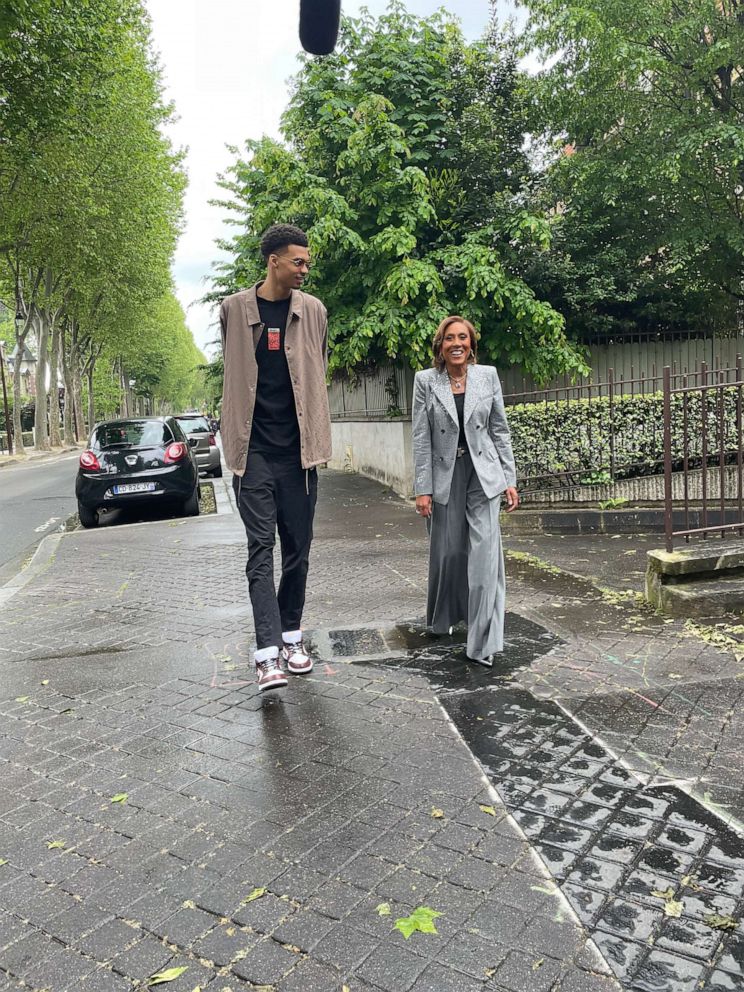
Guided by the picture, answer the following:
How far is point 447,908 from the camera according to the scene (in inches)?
85.8

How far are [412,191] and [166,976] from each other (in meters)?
10.5

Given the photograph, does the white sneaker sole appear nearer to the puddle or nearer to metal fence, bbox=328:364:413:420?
the puddle

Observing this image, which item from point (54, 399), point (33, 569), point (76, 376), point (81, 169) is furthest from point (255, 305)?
point (76, 376)

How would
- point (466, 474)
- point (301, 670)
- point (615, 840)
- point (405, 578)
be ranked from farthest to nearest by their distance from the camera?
point (405, 578), point (466, 474), point (301, 670), point (615, 840)

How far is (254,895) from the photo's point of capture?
7.44 feet

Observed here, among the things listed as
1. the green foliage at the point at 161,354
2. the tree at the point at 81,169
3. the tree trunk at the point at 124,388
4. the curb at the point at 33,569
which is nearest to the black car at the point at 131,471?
the curb at the point at 33,569

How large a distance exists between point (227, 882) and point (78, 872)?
0.51 metres

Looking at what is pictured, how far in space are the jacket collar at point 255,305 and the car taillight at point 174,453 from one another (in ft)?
25.8

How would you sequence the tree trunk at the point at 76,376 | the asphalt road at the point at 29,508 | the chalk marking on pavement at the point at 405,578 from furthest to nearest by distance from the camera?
the tree trunk at the point at 76,376
the asphalt road at the point at 29,508
the chalk marking on pavement at the point at 405,578

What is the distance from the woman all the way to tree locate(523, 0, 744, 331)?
27.9ft

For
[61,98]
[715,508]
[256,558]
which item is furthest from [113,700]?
[61,98]

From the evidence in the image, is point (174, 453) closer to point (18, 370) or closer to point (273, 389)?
point (273, 389)

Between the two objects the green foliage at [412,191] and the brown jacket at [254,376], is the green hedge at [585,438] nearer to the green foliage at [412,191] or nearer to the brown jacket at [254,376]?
the green foliage at [412,191]

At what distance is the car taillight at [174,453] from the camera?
1141 centimetres
